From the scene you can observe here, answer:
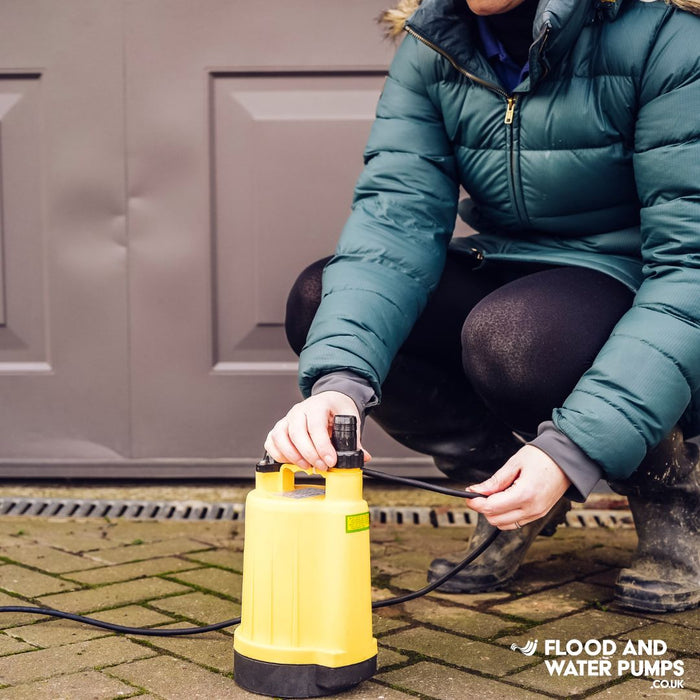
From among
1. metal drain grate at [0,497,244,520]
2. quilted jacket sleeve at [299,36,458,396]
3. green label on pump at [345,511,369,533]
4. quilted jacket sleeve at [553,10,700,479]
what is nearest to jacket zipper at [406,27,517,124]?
quilted jacket sleeve at [299,36,458,396]

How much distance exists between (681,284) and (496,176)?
45cm

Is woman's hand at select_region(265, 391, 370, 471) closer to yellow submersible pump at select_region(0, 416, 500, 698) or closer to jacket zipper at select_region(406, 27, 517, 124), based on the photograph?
yellow submersible pump at select_region(0, 416, 500, 698)

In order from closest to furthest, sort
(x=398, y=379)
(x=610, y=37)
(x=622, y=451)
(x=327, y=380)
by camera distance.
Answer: (x=622, y=451) < (x=327, y=380) < (x=610, y=37) < (x=398, y=379)

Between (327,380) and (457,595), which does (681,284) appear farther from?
(457,595)

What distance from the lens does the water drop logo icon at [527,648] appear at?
5.57 ft

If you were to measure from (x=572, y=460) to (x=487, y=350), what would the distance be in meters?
0.40

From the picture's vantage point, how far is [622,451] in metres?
1.48

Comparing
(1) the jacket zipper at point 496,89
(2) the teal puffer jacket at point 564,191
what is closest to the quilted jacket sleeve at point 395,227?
(2) the teal puffer jacket at point 564,191

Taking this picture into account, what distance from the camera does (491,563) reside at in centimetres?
207

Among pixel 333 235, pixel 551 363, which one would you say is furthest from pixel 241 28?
pixel 551 363

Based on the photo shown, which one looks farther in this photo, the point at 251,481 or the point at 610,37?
the point at 251,481

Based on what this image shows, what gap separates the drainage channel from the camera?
8.71 ft

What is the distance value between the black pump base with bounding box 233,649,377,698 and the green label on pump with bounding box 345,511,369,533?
20 centimetres

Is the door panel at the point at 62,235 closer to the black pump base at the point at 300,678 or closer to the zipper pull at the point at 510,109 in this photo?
the zipper pull at the point at 510,109
